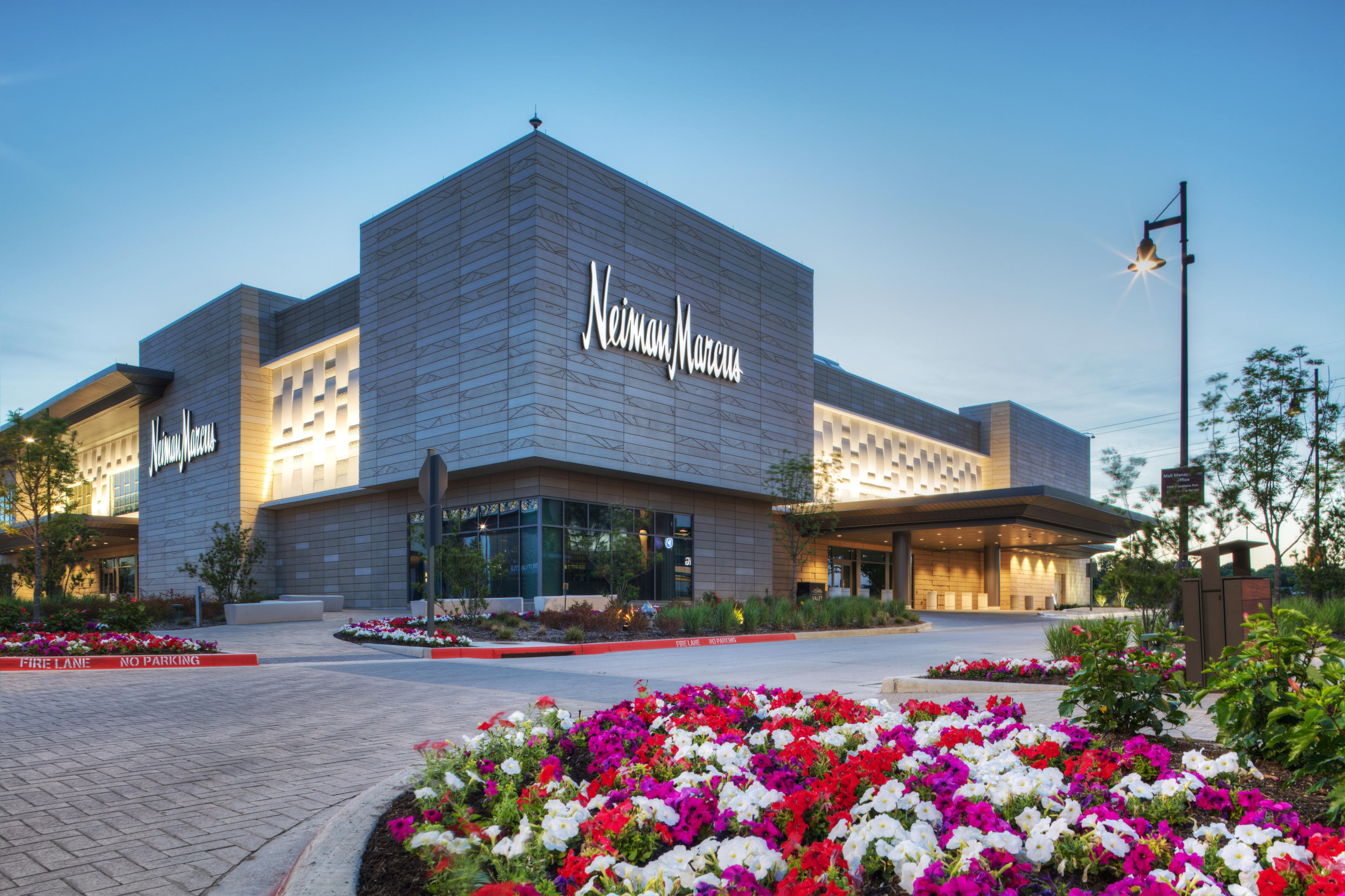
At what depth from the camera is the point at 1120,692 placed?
532 cm

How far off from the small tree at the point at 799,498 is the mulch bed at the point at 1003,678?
21.2m

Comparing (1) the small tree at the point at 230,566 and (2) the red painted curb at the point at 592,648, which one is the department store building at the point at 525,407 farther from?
(2) the red painted curb at the point at 592,648

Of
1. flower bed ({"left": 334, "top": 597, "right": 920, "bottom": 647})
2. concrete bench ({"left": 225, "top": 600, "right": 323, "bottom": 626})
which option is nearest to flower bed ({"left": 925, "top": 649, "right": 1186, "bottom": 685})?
flower bed ({"left": 334, "top": 597, "right": 920, "bottom": 647})

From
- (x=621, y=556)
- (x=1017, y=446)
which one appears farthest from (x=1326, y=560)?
(x=1017, y=446)

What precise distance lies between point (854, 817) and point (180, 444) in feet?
166

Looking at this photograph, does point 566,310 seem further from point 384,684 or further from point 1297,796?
point 1297,796

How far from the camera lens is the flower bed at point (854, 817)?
108 inches

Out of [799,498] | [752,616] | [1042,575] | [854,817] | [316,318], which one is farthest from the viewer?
[1042,575]

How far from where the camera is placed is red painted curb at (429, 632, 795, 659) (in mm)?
16609

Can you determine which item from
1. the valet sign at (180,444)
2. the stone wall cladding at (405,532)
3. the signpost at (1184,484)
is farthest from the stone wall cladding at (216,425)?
the signpost at (1184,484)

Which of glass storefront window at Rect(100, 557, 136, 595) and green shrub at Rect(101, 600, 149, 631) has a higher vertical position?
green shrub at Rect(101, 600, 149, 631)

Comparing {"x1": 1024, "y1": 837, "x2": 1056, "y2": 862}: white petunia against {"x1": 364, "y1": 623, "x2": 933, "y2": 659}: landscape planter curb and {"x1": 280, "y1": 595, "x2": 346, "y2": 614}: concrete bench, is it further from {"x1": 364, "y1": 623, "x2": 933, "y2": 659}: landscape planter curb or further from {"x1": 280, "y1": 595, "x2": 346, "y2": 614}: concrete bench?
{"x1": 280, "y1": 595, "x2": 346, "y2": 614}: concrete bench

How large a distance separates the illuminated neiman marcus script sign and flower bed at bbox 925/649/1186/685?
70.9 ft

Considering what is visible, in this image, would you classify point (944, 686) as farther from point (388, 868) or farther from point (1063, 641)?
point (388, 868)
